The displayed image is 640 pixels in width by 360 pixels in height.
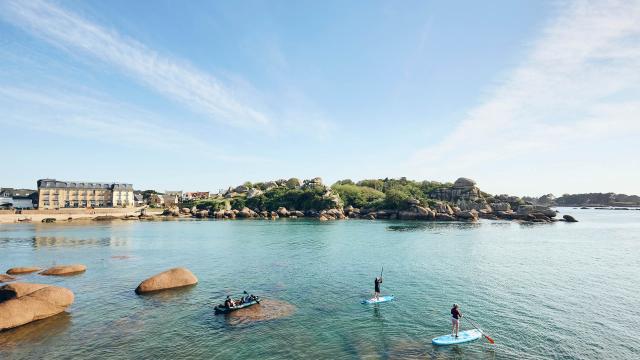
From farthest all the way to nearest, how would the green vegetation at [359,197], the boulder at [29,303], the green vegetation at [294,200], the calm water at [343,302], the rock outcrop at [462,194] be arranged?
the green vegetation at [359,197], the rock outcrop at [462,194], the green vegetation at [294,200], the boulder at [29,303], the calm water at [343,302]

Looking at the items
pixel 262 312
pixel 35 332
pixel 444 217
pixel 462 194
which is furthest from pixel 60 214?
pixel 462 194

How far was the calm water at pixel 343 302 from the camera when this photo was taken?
24.4m

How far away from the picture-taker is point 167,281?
39.1 metres

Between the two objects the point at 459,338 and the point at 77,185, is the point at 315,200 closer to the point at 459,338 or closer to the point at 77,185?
the point at 77,185

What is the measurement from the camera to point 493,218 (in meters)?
147

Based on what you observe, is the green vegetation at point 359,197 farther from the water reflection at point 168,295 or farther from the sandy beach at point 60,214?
the water reflection at point 168,295

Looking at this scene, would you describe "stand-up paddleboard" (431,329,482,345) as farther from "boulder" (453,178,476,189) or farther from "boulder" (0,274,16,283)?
"boulder" (453,178,476,189)

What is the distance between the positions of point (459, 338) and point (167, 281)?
30222mm

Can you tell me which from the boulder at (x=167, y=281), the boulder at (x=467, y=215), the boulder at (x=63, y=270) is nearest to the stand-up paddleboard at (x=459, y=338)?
the boulder at (x=167, y=281)

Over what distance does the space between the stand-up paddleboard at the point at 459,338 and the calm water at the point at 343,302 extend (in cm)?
58

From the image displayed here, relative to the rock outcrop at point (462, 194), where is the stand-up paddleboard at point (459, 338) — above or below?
below

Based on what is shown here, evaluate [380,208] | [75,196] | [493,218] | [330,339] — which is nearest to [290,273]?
[330,339]

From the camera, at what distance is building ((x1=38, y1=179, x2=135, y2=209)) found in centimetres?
16750

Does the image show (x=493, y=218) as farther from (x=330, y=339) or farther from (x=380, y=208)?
(x=330, y=339)
